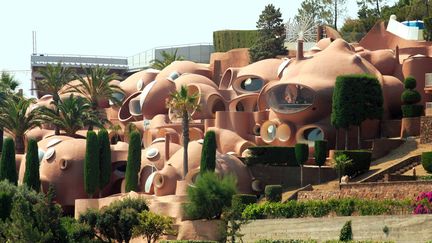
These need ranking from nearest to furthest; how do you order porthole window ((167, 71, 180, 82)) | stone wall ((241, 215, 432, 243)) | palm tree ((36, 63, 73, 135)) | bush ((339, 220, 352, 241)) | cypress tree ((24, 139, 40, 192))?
stone wall ((241, 215, 432, 243)) → bush ((339, 220, 352, 241)) → cypress tree ((24, 139, 40, 192)) → porthole window ((167, 71, 180, 82)) → palm tree ((36, 63, 73, 135))

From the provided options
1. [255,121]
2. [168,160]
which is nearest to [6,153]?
[168,160]

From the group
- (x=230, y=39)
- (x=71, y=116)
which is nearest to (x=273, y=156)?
(x=71, y=116)

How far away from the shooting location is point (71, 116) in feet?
283

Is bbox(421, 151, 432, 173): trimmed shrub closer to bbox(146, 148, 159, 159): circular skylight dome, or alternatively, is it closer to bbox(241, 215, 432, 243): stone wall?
bbox(241, 215, 432, 243): stone wall

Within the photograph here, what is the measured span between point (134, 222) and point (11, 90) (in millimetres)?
34238

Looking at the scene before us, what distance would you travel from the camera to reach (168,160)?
7831cm

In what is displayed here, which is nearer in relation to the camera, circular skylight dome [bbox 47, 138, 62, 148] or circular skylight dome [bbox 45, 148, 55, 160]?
circular skylight dome [bbox 45, 148, 55, 160]

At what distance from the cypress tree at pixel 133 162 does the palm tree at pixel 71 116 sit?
824cm

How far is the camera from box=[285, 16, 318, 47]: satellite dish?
102312mm

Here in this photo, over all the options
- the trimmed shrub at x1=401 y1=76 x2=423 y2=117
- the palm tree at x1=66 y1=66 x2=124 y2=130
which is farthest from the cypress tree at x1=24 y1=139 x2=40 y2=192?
the trimmed shrub at x1=401 y1=76 x2=423 y2=117

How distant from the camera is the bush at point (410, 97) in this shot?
78062 millimetres

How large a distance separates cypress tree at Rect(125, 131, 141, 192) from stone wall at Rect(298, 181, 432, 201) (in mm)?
12728

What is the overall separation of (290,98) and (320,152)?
25.0 feet

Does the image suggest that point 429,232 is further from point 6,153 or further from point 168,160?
point 6,153
